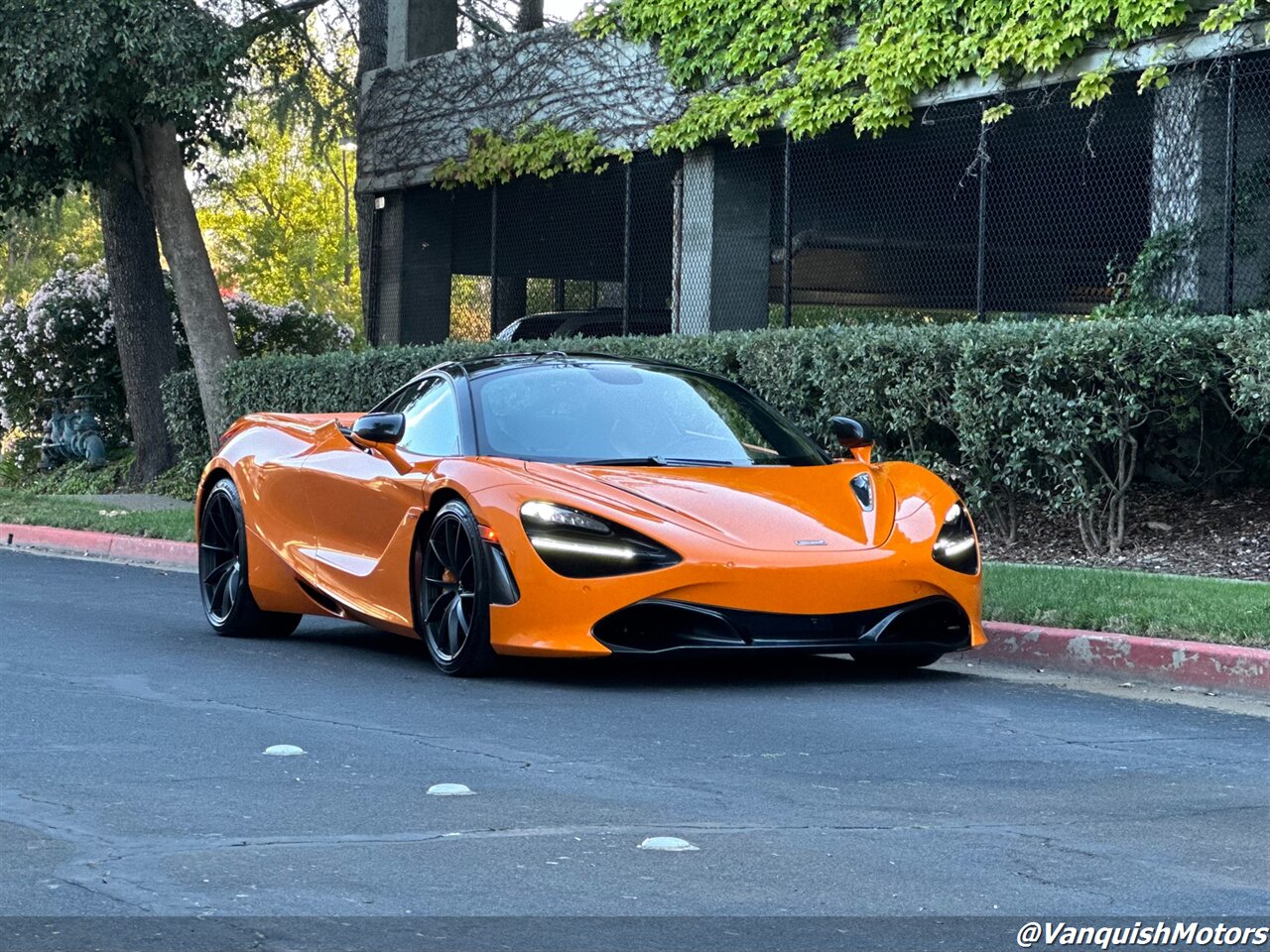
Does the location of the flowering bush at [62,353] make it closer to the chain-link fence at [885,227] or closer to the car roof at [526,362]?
the chain-link fence at [885,227]

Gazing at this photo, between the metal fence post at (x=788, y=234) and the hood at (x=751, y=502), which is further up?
the metal fence post at (x=788, y=234)

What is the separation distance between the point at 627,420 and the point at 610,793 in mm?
3403

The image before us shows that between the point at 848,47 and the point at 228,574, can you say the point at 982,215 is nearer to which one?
the point at 848,47

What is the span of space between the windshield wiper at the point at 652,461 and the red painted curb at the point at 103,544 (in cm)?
746

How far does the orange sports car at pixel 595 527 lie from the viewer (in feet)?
25.0

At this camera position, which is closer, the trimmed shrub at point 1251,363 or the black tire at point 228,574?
the black tire at point 228,574

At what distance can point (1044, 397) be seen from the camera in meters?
12.2

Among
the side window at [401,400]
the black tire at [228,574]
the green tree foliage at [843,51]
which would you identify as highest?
the green tree foliage at [843,51]

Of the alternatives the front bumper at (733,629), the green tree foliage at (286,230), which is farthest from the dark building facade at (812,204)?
the green tree foliage at (286,230)

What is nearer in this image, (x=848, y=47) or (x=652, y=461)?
(x=652, y=461)

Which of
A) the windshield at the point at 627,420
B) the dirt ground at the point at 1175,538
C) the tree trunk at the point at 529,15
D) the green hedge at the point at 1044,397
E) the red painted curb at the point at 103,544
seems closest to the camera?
the windshield at the point at 627,420

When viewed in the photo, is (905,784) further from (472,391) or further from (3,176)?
(3,176)

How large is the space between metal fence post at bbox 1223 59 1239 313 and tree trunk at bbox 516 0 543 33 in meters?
15.9

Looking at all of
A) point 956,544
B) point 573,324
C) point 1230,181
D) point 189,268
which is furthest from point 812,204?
point 956,544
